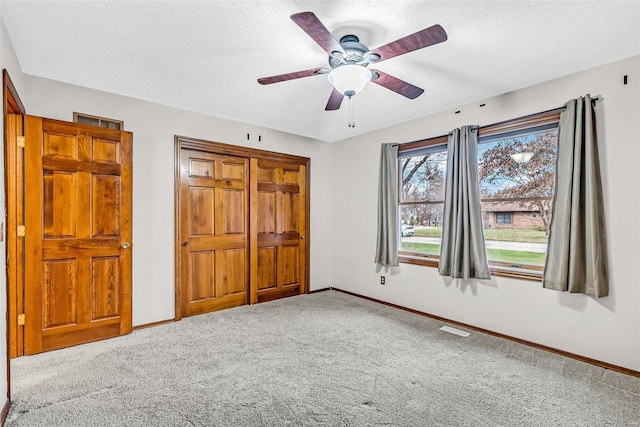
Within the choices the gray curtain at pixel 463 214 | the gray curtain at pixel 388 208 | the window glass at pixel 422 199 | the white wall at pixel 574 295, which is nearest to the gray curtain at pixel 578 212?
the white wall at pixel 574 295

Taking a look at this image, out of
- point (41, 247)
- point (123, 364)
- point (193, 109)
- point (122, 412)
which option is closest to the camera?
point (122, 412)

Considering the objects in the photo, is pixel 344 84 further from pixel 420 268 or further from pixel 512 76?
pixel 420 268

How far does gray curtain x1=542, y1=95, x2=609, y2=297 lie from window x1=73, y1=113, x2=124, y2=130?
14.2ft

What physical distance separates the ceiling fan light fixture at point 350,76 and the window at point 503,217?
2.17 m

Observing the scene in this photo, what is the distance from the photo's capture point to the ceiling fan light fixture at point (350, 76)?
221cm

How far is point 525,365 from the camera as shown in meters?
2.66

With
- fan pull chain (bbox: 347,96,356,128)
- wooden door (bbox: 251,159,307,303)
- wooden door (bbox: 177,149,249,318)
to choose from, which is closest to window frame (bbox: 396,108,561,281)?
fan pull chain (bbox: 347,96,356,128)

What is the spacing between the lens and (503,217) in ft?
11.2

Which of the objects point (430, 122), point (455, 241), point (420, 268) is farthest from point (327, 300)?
point (430, 122)

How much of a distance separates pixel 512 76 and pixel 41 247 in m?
4.48

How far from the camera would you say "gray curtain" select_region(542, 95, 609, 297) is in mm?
2643

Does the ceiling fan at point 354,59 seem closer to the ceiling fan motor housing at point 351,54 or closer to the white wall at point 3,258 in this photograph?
the ceiling fan motor housing at point 351,54

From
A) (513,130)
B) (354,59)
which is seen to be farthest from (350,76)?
(513,130)

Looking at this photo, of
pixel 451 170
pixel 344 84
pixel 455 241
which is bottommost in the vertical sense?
pixel 455 241
